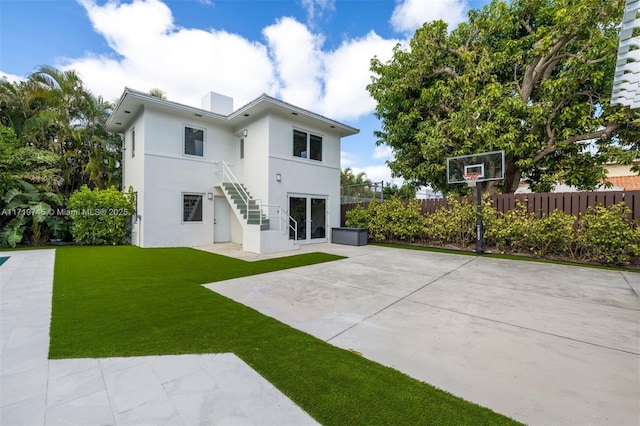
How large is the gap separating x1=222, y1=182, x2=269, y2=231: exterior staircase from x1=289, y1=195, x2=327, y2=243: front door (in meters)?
1.53

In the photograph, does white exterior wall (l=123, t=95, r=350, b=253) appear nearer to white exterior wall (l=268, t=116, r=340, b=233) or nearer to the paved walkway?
white exterior wall (l=268, t=116, r=340, b=233)

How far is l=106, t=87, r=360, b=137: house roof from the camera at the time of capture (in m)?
9.43

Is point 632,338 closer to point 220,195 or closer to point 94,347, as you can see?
point 94,347

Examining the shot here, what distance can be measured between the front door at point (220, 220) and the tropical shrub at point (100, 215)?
2967mm

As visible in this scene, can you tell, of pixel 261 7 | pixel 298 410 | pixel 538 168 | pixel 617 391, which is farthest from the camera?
pixel 538 168

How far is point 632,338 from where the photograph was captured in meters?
3.03

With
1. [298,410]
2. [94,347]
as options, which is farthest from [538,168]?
[94,347]

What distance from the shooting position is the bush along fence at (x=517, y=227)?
701cm

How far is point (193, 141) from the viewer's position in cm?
1103

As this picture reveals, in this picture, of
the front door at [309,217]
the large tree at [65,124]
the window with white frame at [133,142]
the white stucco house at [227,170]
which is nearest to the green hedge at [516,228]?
the front door at [309,217]

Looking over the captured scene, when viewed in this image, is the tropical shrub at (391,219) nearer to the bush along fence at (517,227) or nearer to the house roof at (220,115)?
the bush along fence at (517,227)

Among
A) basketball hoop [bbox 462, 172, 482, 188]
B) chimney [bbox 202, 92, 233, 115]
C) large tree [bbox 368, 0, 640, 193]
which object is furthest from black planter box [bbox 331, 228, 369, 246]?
chimney [bbox 202, 92, 233, 115]

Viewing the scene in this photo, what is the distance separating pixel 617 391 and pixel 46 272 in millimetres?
9032

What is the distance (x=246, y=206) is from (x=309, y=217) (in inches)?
112
